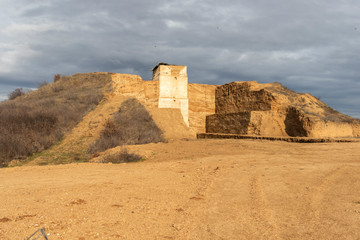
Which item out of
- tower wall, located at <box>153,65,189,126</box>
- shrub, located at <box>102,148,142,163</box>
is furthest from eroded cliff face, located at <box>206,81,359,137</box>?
Answer: shrub, located at <box>102,148,142,163</box>

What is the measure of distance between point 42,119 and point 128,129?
14.1ft

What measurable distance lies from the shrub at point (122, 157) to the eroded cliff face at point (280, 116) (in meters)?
9.65

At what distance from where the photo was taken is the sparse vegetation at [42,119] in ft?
30.5

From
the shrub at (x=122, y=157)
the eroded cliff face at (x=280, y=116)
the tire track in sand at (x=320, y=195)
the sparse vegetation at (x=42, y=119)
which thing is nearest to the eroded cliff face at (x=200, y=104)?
the eroded cliff face at (x=280, y=116)

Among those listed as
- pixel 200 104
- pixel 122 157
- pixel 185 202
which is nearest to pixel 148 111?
pixel 200 104

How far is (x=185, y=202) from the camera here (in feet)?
11.7

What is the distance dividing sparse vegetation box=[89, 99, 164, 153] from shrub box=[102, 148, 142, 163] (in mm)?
2038

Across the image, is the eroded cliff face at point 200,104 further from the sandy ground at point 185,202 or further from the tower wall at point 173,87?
the sandy ground at point 185,202

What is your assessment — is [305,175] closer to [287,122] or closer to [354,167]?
[354,167]

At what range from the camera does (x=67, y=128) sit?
12328 mm

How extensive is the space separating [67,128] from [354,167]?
1174 cm

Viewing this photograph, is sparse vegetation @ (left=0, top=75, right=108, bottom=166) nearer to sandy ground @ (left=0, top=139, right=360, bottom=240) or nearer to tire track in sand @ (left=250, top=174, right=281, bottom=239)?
sandy ground @ (left=0, top=139, right=360, bottom=240)

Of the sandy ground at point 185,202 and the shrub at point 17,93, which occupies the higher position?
the shrub at point 17,93

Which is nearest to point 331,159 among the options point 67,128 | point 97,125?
point 97,125
